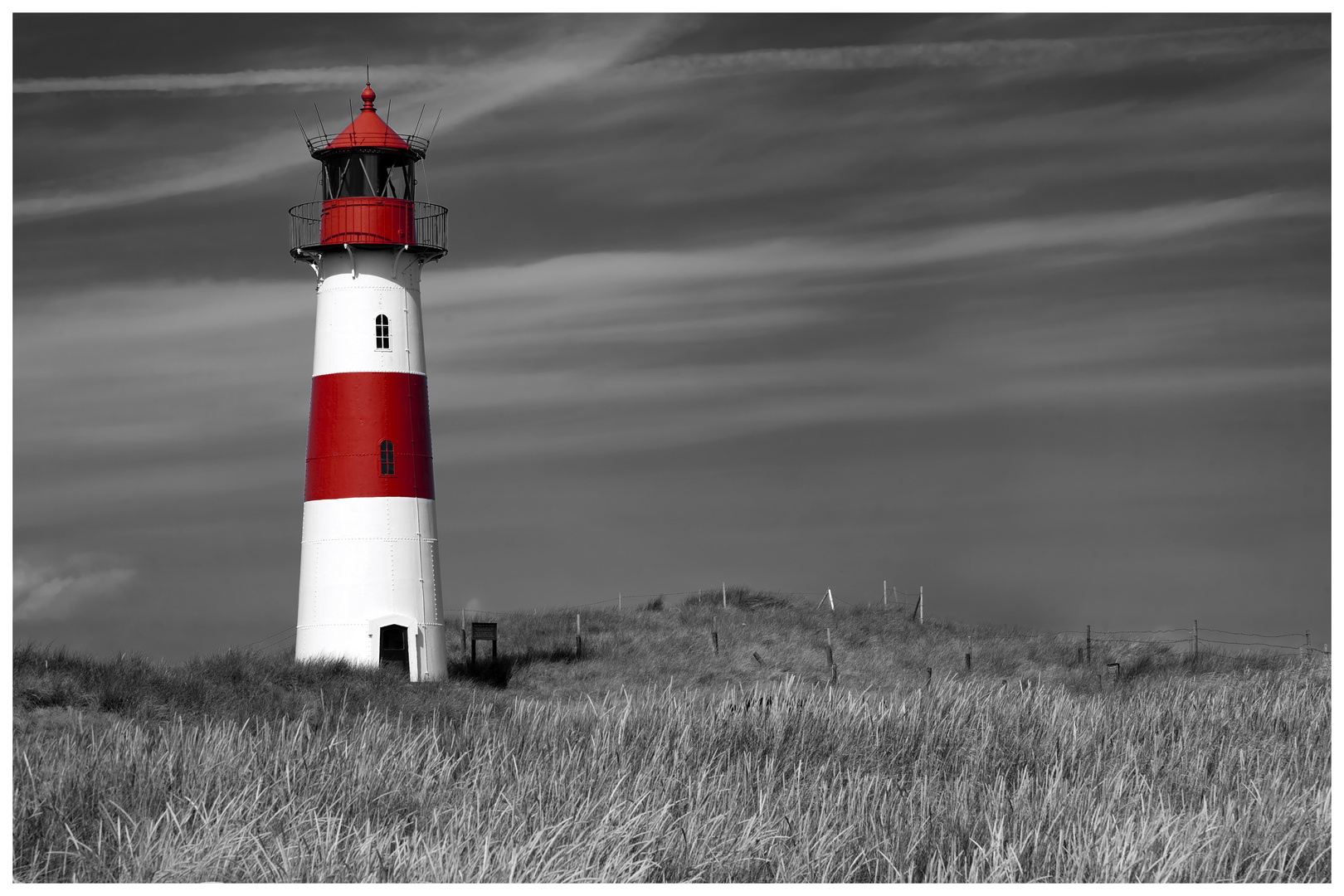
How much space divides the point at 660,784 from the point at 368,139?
15.8 m

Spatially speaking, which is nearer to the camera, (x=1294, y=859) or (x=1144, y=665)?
(x=1294, y=859)

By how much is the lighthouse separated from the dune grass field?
1.86 m

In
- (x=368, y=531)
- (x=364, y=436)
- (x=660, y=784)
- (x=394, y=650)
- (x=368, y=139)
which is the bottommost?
(x=394, y=650)

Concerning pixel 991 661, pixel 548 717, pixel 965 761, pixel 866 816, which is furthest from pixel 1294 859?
pixel 991 661

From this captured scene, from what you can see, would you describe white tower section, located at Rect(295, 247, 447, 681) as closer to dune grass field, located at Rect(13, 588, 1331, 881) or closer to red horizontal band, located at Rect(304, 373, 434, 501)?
red horizontal band, located at Rect(304, 373, 434, 501)

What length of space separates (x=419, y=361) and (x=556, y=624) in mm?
8093

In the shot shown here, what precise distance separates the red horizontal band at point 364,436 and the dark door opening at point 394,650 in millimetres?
2088

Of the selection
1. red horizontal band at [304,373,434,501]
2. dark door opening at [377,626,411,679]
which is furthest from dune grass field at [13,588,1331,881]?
red horizontal band at [304,373,434,501]

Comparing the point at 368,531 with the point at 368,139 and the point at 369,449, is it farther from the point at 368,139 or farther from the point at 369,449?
the point at 368,139

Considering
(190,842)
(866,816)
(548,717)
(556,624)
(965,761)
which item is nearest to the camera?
(190,842)

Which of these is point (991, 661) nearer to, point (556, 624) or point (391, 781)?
point (556, 624)

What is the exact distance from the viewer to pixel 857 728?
14820mm

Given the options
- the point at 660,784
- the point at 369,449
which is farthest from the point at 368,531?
the point at 660,784

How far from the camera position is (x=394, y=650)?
2341 cm
